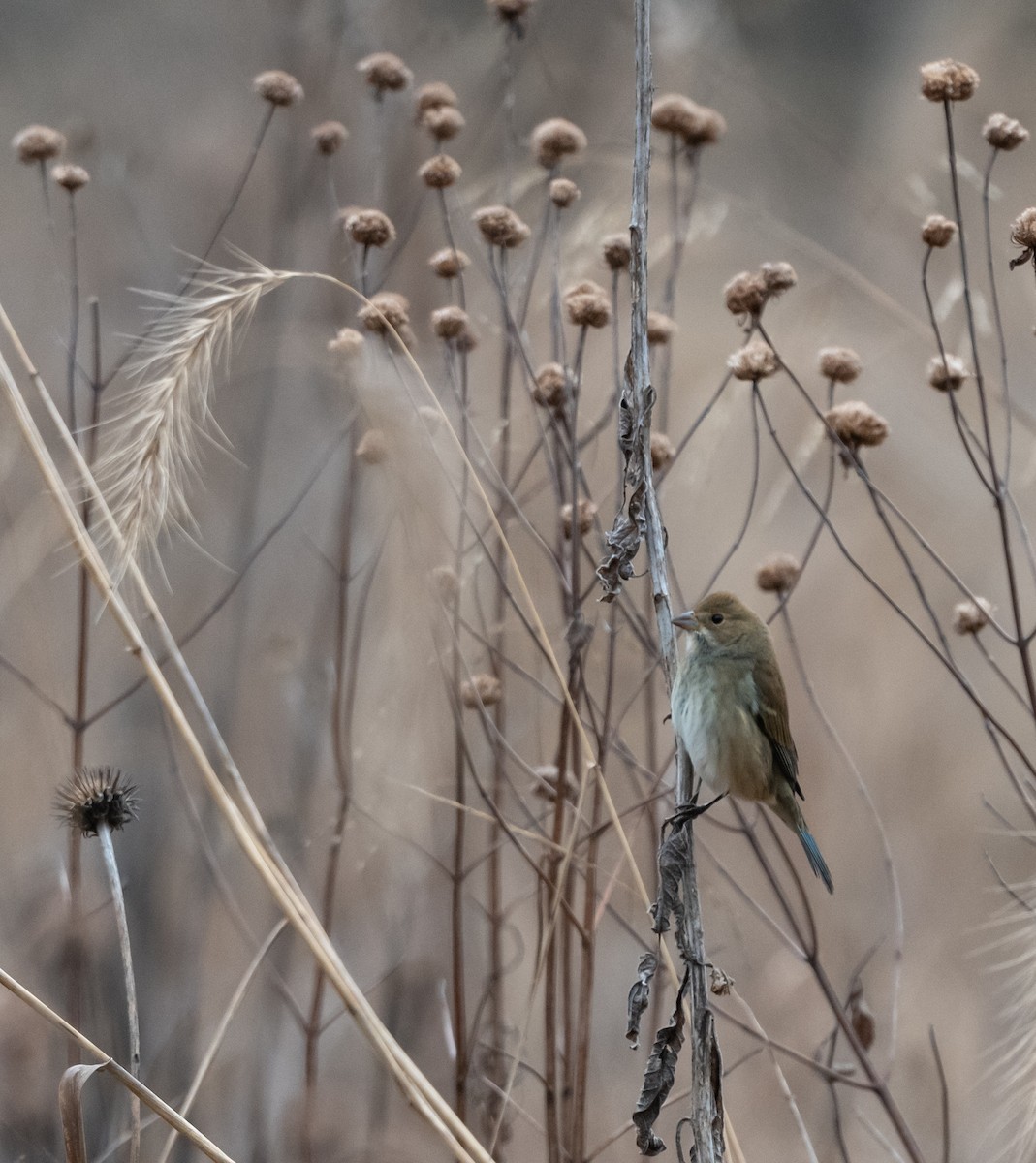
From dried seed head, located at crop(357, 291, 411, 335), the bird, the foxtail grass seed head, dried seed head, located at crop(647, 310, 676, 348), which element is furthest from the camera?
dried seed head, located at crop(647, 310, 676, 348)

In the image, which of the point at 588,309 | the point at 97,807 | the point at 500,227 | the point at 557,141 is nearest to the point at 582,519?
the point at 588,309

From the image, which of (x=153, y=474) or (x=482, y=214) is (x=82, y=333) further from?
(x=153, y=474)

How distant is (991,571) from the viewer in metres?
2.19

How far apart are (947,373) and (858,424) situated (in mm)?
106

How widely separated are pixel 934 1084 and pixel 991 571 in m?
0.96

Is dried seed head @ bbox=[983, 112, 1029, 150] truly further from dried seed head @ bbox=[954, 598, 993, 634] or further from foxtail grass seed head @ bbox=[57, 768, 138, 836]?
foxtail grass seed head @ bbox=[57, 768, 138, 836]

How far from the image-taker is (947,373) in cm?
119

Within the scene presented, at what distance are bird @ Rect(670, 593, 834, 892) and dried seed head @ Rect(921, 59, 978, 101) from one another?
1.99 ft

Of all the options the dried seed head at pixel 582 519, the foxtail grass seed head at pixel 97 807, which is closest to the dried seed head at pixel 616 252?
the dried seed head at pixel 582 519

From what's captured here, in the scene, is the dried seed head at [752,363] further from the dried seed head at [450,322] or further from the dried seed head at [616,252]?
the dried seed head at [450,322]

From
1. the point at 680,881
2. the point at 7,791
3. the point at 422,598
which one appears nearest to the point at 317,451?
the point at 422,598

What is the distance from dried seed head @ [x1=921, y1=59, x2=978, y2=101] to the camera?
1.16 metres

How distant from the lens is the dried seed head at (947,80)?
Answer: 1.16m

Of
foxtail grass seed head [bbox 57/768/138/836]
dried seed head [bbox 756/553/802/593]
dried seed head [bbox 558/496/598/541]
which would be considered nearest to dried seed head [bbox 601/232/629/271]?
dried seed head [bbox 558/496/598/541]
